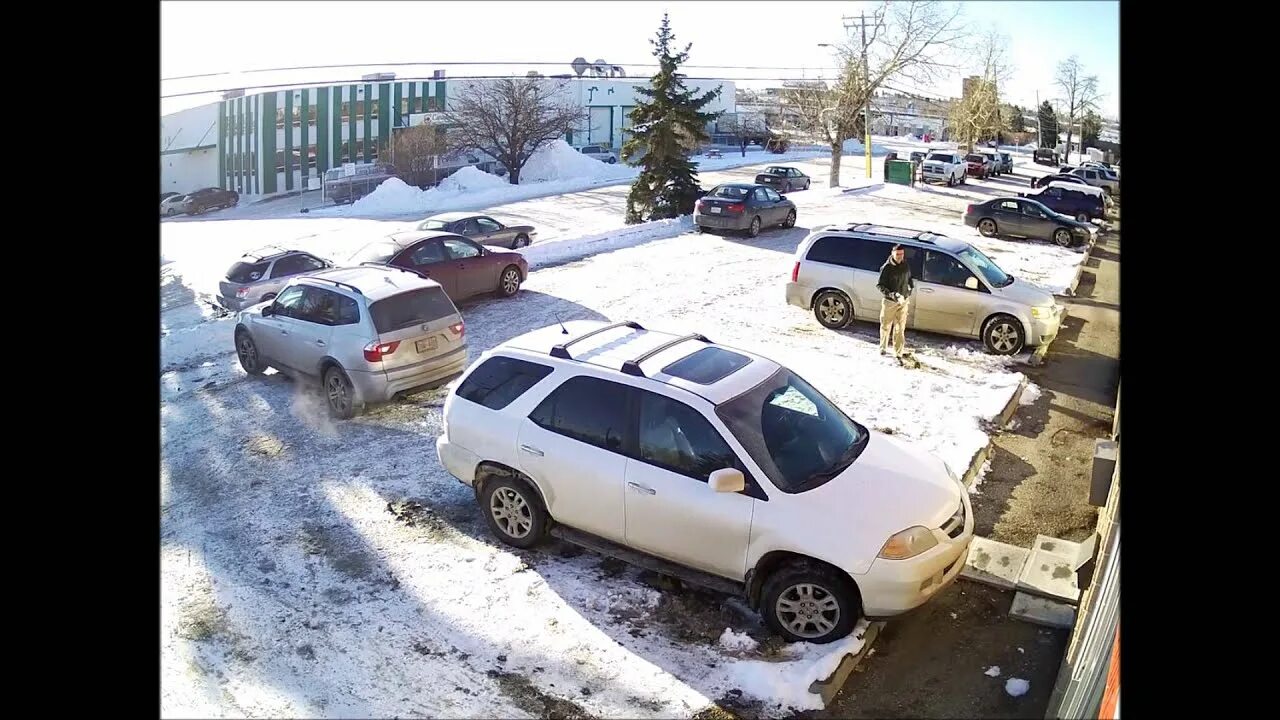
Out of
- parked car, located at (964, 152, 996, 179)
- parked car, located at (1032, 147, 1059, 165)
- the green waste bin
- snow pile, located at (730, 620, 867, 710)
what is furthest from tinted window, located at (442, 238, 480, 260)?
parked car, located at (1032, 147, 1059, 165)

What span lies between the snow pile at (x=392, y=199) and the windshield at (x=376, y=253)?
5.96 metres

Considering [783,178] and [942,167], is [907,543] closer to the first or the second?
[942,167]

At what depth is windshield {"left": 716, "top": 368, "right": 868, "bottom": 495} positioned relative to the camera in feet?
16.0

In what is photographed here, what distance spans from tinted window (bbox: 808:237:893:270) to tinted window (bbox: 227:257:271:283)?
6337 millimetres

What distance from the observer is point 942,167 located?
20797 mm

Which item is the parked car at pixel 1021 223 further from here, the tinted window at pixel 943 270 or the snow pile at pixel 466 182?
the snow pile at pixel 466 182

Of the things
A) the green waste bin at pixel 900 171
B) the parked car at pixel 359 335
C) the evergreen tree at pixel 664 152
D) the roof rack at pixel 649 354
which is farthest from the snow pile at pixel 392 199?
the roof rack at pixel 649 354

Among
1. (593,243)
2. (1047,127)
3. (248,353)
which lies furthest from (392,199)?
(1047,127)

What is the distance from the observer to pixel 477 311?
35.9 feet

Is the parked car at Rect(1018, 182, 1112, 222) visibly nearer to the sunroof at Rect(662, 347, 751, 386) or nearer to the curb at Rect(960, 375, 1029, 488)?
the curb at Rect(960, 375, 1029, 488)

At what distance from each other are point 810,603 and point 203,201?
8800 millimetres
